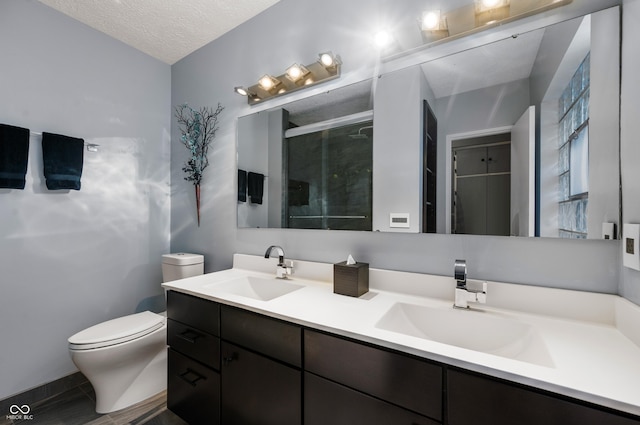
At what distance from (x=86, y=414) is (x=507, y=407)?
226cm

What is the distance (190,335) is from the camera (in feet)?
4.71

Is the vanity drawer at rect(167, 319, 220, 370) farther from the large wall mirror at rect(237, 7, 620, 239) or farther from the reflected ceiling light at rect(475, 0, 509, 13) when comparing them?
the reflected ceiling light at rect(475, 0, 509, 13)

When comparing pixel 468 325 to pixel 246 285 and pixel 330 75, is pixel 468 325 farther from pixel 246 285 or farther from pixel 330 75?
pixel 330 75

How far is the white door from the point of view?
109 cm

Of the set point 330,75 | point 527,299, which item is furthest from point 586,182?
point 330,75

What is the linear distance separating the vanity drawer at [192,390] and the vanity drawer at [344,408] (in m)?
0.56

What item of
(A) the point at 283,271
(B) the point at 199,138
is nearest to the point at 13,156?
(B) the point at 199,138

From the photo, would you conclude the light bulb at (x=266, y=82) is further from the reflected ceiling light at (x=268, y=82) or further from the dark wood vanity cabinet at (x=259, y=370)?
the dark wood vanity cabinet at (x=259, y=370)

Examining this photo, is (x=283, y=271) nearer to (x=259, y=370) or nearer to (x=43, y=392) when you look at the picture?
(x=259, y=370)

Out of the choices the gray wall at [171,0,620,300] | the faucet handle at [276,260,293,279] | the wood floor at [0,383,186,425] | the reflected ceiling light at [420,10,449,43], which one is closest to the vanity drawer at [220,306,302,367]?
the faucet handle at [276,260,293,279]

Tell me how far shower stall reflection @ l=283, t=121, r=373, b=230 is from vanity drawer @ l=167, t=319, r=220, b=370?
30.7 inches

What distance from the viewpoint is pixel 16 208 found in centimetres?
175

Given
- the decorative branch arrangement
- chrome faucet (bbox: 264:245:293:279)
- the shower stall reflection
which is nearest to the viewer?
the shower stall reflection

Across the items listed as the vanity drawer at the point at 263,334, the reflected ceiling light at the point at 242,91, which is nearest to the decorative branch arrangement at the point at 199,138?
the reflected ceiling light at the point at 242,91
